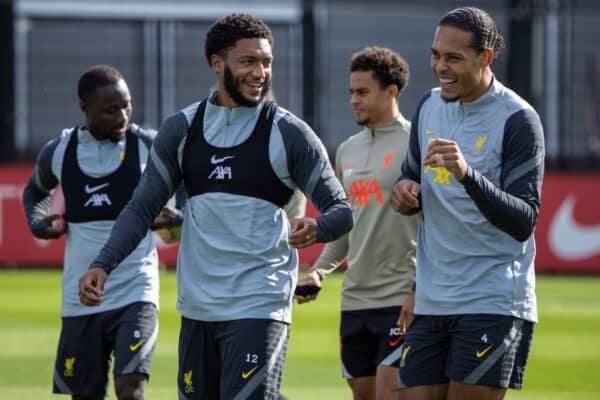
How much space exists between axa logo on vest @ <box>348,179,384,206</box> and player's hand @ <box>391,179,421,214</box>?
175cm

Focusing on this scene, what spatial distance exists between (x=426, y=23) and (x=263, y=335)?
21.7 metres

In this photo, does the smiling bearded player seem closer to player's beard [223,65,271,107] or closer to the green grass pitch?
player's beard [223,65,271,107]

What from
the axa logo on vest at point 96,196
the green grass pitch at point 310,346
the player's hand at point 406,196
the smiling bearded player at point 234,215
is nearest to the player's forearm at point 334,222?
the smiling bearded player at point 234,215

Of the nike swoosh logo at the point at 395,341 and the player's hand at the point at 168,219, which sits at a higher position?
the player's hand at the point at 168,219

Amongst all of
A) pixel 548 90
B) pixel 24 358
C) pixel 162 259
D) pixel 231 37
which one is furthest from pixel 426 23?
pixel 231 37

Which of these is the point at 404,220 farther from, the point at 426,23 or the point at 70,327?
the point at 426,23

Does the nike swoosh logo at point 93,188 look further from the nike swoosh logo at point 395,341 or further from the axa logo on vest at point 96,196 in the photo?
the nike swoosh logo at point 395,341

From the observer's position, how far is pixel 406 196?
5.69m

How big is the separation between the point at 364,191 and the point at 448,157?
2455 millimetres

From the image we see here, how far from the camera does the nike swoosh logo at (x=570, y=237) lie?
2377 cm

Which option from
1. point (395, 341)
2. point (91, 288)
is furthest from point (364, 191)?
point (91, 288)

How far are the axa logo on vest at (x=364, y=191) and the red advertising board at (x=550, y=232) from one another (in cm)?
1529

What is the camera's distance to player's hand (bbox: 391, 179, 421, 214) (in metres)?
5.70

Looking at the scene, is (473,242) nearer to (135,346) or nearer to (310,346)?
(135,346)
